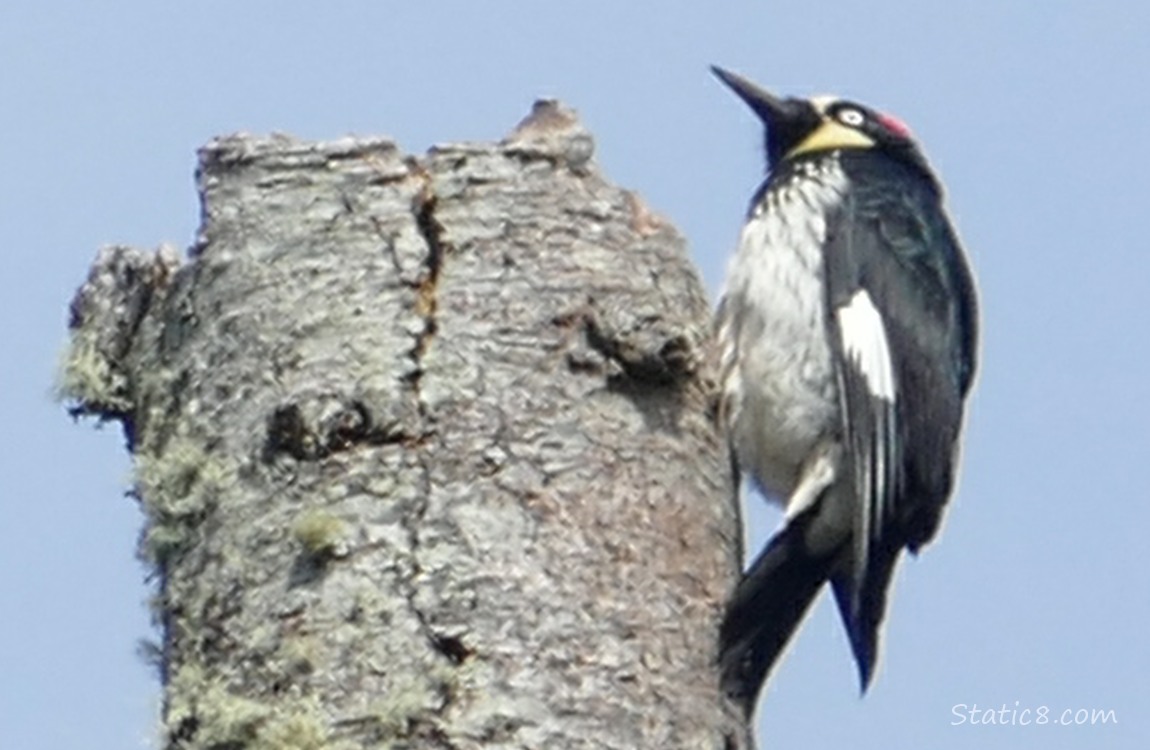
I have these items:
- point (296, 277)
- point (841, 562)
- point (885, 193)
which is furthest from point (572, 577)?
point (885, 193)

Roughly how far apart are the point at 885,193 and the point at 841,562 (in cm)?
97

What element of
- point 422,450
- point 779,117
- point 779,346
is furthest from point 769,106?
point 422,450

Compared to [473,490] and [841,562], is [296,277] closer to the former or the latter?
[473,490]

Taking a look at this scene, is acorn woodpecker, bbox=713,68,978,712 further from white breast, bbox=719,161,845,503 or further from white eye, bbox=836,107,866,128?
white eye, bbox=836,107,866,128

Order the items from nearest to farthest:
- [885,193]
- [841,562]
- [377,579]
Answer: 1. [377,579]
2. [841,562]
3. [885,193]

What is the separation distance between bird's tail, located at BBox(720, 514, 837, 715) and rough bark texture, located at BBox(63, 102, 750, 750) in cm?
4

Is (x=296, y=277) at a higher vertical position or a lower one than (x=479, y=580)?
higher

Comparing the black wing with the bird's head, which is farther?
the bird's head

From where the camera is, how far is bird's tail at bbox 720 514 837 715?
328cm

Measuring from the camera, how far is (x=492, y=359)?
10.8 feet

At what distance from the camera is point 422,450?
3168mm

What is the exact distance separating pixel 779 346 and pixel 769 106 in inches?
42.6

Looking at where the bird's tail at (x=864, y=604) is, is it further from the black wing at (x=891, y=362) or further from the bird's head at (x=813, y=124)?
the bird's head at (x=813, y=124)

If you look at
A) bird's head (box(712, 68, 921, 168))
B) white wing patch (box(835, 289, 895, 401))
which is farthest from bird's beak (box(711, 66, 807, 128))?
white wing patch (box(835, 289, 895, 401))
